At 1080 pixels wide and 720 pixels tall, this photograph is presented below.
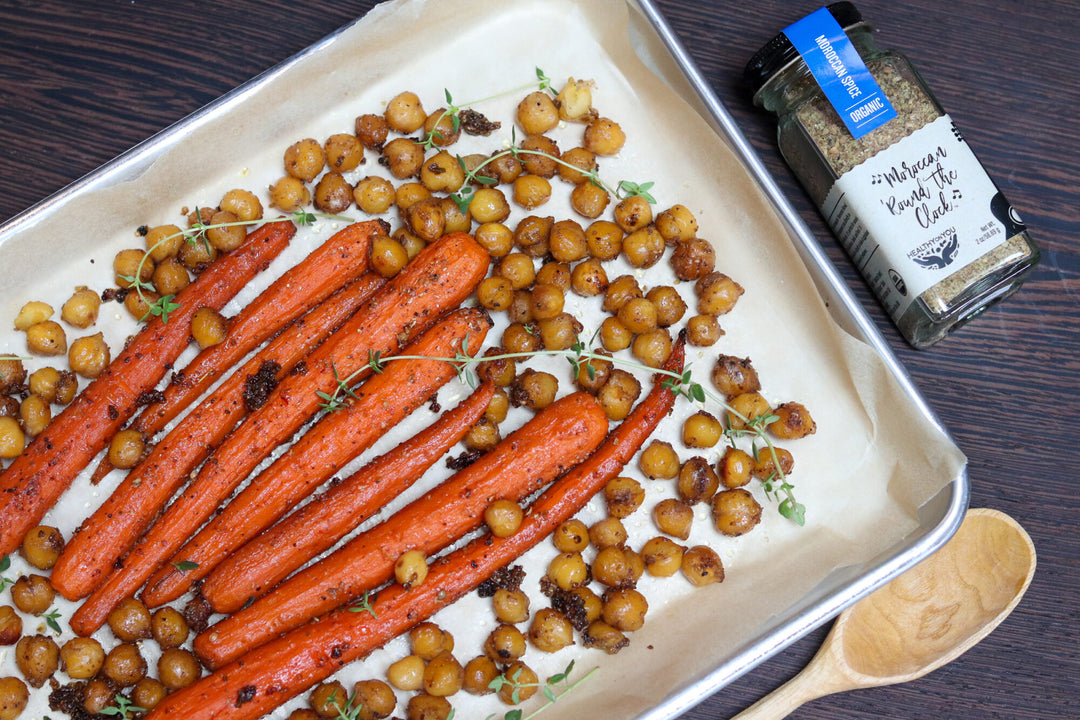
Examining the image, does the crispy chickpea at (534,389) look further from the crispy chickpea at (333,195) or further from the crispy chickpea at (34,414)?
the crispy chickpea at (34,414)

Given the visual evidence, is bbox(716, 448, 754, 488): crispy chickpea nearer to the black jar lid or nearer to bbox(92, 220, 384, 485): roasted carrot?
the black jar lid

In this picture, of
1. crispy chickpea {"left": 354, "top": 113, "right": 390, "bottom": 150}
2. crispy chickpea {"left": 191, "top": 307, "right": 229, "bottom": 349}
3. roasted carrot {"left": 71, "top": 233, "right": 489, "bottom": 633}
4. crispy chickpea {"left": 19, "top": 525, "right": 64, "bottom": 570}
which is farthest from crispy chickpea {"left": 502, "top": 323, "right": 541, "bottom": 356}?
crispy chickpea {"left": 19, "top": 525, "right": 64, "bottom": 570}

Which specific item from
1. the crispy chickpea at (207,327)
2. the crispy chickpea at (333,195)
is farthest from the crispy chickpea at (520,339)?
the crispy chickpea at (207,327)

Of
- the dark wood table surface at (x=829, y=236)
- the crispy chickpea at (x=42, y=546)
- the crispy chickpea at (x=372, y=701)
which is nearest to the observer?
the crispy chickpea at (x=372, y=701)

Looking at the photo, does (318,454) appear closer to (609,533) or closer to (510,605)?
(510,605)

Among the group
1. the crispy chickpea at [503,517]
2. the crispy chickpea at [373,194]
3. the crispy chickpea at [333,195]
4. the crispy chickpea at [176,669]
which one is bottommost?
the crispy chickpea at [503,517]

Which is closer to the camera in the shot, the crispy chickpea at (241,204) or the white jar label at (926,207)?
the white jar label at (926,207)

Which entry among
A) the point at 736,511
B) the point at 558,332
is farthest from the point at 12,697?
the point at 736,511

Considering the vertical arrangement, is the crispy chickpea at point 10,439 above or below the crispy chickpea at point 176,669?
above
